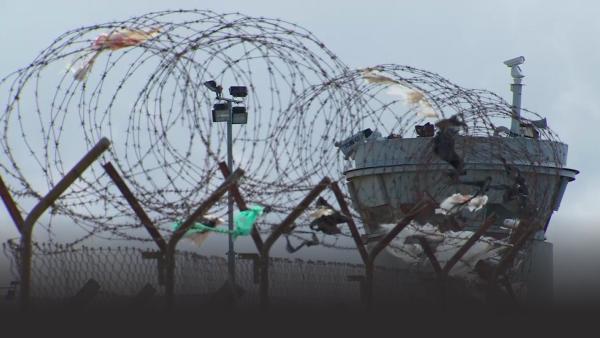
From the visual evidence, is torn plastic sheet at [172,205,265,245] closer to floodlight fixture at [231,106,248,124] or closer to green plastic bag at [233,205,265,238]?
green plastic bag at [233,205,265,238]

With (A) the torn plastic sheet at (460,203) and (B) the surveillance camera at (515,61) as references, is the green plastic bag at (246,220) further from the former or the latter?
(B) the surveillance camera at (515,61)

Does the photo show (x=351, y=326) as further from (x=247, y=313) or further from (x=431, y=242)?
(x=431, y=242)

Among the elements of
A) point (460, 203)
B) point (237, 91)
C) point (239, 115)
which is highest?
point (237, 91)

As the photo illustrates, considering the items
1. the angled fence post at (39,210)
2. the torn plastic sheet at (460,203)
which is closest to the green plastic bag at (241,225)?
the angled fence post at (39,210)

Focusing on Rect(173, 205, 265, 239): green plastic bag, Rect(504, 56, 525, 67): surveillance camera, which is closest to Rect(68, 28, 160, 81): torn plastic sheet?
Rect(173, 205, 265, 239): green plastic bag

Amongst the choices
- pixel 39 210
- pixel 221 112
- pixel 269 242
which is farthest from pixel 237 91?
pixel 39 210

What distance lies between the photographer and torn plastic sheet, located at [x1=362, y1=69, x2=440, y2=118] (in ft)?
67.5

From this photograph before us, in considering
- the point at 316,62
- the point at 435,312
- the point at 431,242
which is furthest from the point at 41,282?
the point at 431,242

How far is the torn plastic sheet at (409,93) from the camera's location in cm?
2056

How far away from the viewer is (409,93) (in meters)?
21.0

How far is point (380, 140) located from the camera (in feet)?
114

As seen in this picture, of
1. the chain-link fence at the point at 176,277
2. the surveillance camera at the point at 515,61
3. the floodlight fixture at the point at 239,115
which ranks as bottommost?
the chain-link fence at the point at 176,277

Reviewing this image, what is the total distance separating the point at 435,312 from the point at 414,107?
3.02m

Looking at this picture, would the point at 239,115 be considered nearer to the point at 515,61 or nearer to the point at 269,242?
the point at 269,242
